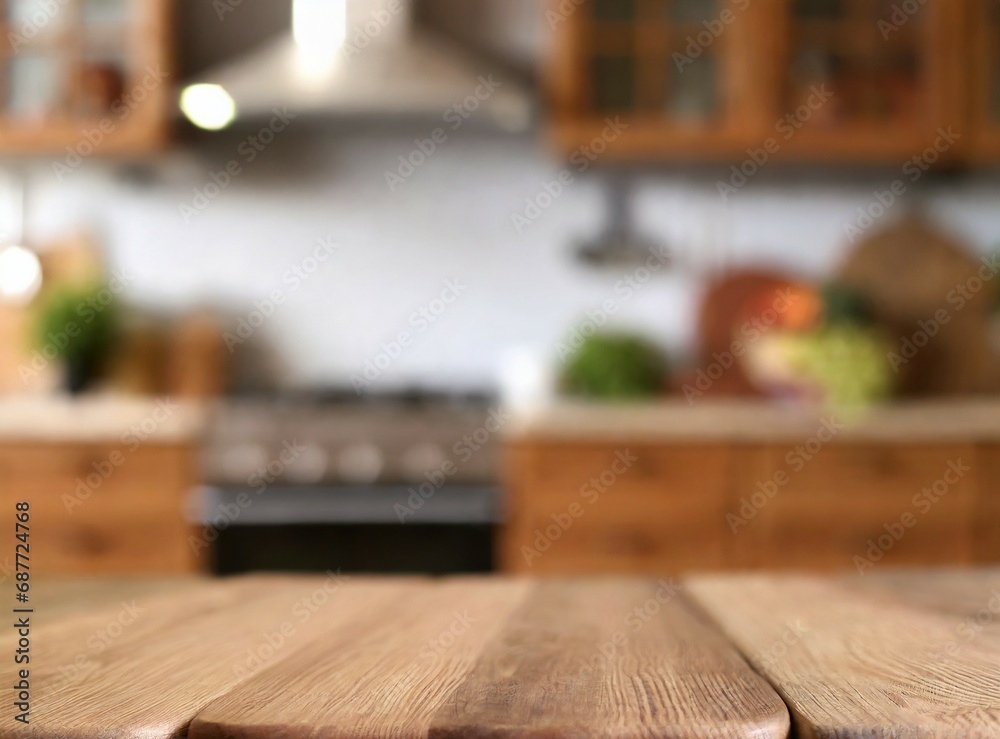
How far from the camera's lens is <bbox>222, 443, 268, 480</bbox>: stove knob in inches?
76.4

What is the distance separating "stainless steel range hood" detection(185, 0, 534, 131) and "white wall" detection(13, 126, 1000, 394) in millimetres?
314

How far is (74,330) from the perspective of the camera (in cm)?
225

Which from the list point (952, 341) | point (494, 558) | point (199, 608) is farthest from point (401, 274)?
point (199, 608)

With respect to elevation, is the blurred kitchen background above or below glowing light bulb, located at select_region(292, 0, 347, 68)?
below

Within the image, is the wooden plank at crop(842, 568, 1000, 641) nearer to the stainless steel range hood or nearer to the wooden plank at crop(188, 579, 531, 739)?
the wooden plank at crop(188, 579, 531, 739)

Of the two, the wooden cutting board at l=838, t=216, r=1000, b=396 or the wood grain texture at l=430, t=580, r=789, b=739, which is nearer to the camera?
the wood grain texture at l=430, t=580, r=789, b=739

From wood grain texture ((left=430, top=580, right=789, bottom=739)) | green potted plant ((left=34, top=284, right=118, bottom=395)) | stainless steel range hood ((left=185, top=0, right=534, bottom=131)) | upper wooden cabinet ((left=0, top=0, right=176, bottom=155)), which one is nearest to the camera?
wood grain texture ((left=430, top=580, right=789, bottom=739))

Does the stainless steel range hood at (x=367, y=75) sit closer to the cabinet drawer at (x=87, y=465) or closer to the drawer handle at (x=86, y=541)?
the cabinet drawer at (x=87, y=465)

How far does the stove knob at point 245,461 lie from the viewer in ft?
6.36

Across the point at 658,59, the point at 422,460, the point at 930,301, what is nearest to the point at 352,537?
the point at 422,460

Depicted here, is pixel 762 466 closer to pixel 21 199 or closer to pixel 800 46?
pixel 800 46

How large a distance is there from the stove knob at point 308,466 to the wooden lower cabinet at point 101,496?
0.25 meters

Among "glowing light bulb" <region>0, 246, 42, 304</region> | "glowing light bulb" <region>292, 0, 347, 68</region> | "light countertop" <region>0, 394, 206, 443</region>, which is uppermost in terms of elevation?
"glowing light bulb" <region>292, 0, 347, 68</region>

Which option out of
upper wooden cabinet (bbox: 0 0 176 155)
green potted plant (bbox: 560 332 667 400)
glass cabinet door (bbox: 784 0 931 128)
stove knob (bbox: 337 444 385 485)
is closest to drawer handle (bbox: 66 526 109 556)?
stove knob (bbox: 337 444 385 485)
